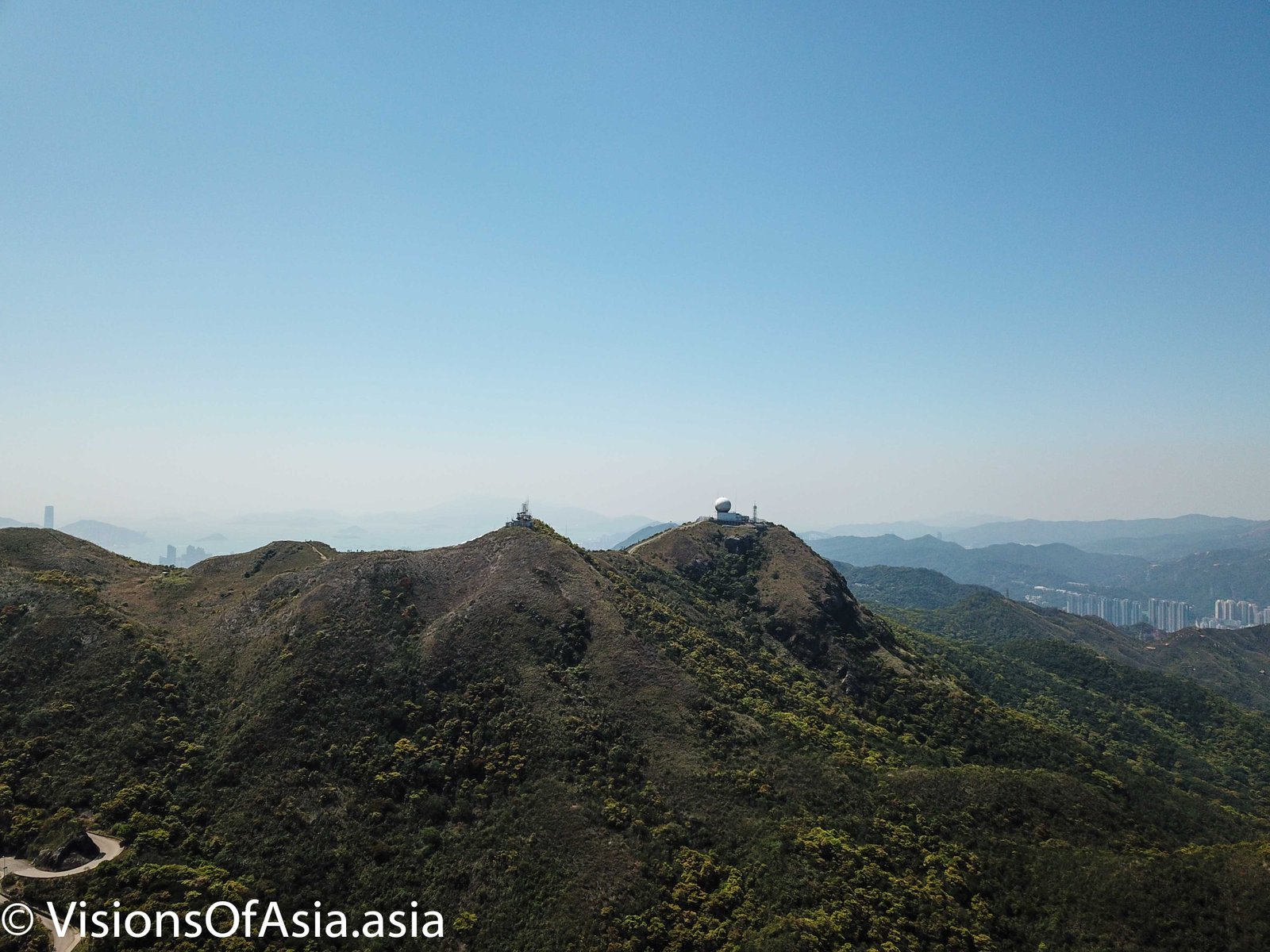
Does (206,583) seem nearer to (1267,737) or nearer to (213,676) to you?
(213,676)

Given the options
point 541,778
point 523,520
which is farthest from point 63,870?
point 523,520

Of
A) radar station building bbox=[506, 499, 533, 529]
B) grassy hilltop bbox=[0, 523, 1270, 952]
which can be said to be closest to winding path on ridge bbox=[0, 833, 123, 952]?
grassy hilltop bbox=[0, 523, 1270, 952]

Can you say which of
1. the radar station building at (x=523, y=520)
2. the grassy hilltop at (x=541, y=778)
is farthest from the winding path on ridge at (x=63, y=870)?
the radar station building at (x=523, y=520)

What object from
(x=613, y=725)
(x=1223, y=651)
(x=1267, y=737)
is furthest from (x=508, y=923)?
(x=1223, y=651)

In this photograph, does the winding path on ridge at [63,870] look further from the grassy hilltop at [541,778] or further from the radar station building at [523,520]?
the radar station building at [523,520]

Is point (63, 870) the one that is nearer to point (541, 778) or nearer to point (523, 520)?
point (541, 778)

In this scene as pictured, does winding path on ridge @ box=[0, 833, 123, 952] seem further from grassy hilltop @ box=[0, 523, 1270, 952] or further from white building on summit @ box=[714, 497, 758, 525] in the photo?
white building on summit @ box=[714, 497, 758, 525]
